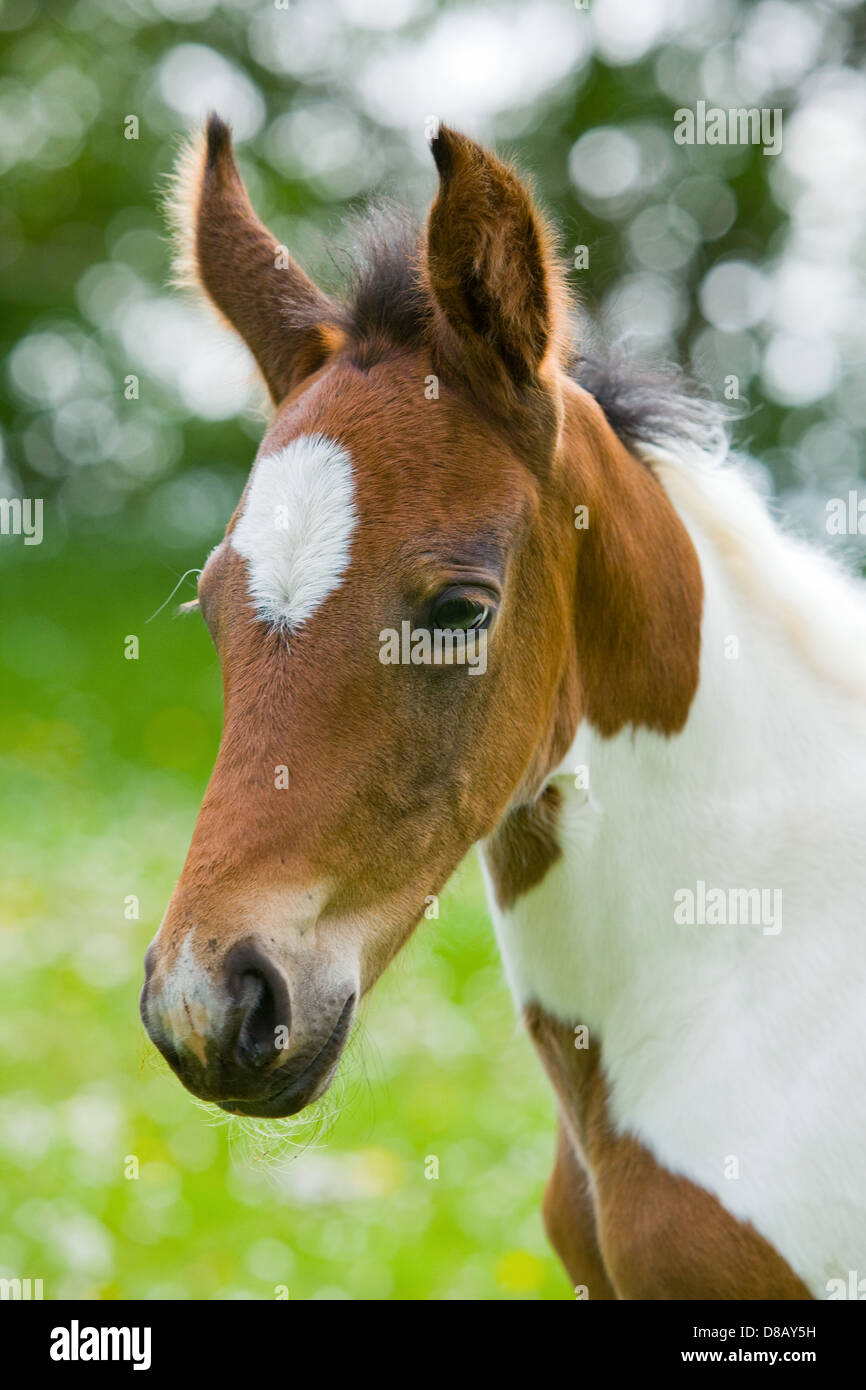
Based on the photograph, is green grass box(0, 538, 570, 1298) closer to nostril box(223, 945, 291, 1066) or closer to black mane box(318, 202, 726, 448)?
nostril box(223, 945, 291, 1066)

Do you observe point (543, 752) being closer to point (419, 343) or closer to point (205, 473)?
point (419, 343)

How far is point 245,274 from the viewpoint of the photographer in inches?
108

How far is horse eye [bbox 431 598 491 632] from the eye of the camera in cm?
216

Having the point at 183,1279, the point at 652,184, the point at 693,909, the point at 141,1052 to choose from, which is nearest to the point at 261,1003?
the point at 141,1052

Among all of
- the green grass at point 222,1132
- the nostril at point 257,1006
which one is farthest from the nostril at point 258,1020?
the green grass at point 222,1132

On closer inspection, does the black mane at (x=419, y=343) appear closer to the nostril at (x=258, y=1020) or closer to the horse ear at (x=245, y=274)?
the horse ear at (x=245, y=274)

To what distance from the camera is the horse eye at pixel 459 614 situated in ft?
7.07

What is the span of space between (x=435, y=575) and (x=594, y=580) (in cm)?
49

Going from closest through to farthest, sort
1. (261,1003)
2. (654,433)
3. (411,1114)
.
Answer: (261,1003), (654,433), (411,1114)

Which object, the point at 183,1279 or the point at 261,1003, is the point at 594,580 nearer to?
the point at 261,1003

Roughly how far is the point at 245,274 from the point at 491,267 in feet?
2.46

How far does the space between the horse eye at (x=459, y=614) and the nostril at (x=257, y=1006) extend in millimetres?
655

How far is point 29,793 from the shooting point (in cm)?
925

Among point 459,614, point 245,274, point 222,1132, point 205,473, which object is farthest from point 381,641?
point 205,473
